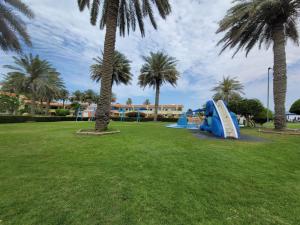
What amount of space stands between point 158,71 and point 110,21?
21.6m

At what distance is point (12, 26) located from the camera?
42.1 feet

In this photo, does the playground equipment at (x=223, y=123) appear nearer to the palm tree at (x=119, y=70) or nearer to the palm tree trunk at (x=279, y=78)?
the palm tree trunk at (x=279, y=78)

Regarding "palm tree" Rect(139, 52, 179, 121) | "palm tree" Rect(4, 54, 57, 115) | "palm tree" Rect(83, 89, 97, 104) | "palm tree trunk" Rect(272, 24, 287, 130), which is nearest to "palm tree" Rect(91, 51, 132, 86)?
"palm tree" Rect(139, 52, 179, 121)

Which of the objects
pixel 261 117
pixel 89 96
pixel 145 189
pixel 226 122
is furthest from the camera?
pixel 89 96

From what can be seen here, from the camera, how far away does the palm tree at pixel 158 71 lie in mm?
32281

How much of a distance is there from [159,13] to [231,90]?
31243 mm

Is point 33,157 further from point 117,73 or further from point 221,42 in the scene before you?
point 117,73

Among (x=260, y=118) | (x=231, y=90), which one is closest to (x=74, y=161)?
(x=260, y=118)

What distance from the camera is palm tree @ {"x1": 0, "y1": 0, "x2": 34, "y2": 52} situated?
39.2ft

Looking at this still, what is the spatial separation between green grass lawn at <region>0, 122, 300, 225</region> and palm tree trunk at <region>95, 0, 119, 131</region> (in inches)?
197

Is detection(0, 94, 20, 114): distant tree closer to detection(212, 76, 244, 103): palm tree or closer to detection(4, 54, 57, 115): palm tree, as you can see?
detection(4, 54, 57, 115): palm tree

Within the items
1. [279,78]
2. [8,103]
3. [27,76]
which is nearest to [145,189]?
[279,78]

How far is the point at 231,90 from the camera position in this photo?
38.5m

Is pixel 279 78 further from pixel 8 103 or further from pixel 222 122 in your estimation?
pixel 8 103
